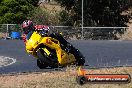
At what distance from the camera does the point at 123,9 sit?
42188 mm

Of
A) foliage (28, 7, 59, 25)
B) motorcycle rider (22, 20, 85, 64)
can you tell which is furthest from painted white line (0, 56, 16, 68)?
foliage (28, 7, 59, 25)

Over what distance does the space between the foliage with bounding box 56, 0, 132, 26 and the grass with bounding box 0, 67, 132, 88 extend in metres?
22.2

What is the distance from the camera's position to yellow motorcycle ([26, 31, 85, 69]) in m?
12.9

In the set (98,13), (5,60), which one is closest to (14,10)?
(98,13)

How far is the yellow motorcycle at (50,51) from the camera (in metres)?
12.9

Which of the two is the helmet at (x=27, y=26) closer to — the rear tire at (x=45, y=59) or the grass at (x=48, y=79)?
the rear tire at (x=45, y=59)

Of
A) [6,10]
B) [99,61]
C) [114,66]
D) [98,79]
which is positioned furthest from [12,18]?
[98,79]

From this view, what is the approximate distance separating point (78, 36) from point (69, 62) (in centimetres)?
2360

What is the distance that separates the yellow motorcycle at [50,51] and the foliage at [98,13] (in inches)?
1030

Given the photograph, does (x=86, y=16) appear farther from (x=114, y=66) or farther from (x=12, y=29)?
(x=114, y=66)

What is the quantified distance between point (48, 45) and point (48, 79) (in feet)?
9.24

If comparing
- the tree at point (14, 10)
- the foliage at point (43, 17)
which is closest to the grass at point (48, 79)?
the foliage at point (43, 17)

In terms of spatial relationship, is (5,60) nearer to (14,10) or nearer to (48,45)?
(48,45)

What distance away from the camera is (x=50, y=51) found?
13680 millimetres
